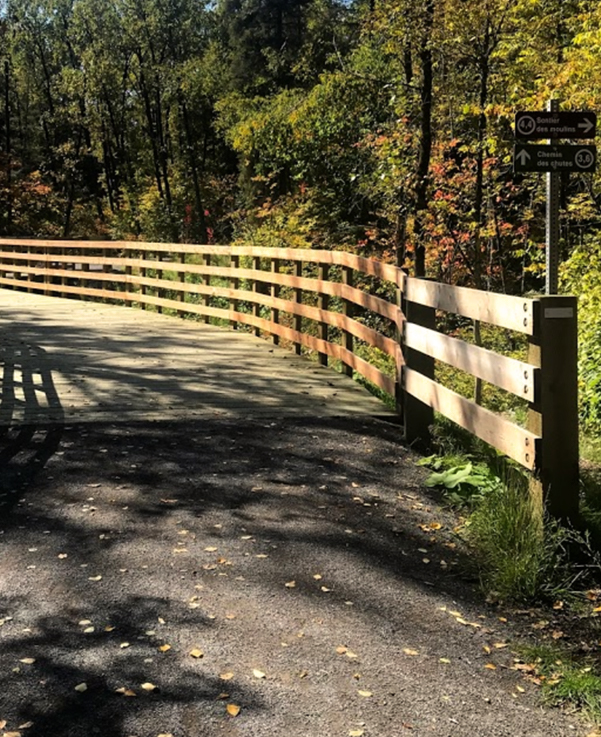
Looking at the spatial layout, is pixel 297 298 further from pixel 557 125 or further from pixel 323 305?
pixel 557 125

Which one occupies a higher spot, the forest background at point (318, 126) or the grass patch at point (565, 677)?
the forest background at point (318, 126)

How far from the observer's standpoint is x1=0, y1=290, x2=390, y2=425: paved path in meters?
7.24

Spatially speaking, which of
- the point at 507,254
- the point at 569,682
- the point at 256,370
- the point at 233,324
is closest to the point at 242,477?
the point at 569,682

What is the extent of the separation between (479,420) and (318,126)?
56.1ft

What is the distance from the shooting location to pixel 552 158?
5.59 meters

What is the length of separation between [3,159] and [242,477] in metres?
41.1

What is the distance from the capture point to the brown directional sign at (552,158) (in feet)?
18.2

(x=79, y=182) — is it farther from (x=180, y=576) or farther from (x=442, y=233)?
(x=180, y=576)

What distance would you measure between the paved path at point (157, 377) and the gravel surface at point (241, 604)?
1.20 m

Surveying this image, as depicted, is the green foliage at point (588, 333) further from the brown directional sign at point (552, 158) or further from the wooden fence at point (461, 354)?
the brown directional sign at point (552, 158)

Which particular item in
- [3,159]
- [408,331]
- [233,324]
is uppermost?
[3,159]

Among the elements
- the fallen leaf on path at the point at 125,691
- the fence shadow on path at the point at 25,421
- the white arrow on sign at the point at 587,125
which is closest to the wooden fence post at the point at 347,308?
the fence shadow on path at the point at 25,421

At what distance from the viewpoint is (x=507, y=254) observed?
17.5 meters

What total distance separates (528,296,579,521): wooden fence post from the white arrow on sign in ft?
6.16
